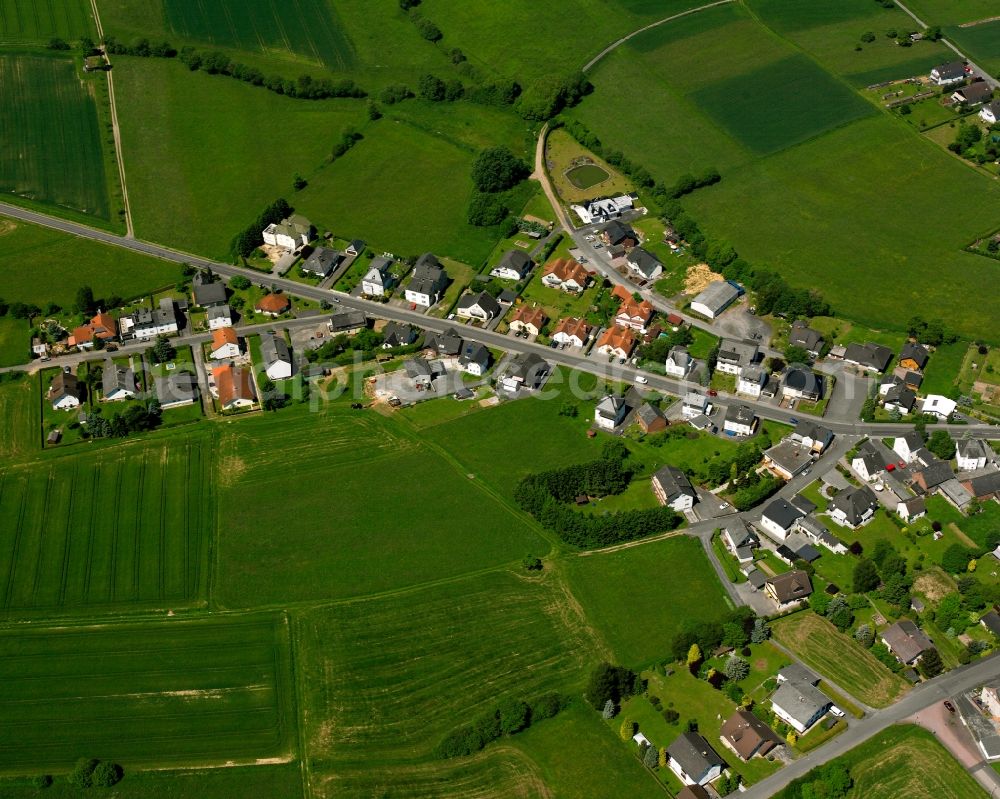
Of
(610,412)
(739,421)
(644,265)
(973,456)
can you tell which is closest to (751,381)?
(739,421)

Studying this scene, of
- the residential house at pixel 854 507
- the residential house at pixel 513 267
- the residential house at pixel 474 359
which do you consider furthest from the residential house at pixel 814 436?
the residential house at pixel 513 267

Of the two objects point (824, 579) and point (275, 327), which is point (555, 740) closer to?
point (824, 579)

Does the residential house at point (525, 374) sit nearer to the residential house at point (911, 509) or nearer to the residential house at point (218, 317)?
the residential house at point (218, 317)

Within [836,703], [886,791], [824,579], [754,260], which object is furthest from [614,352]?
[886,791]

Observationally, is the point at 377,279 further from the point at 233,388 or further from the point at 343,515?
the point at 343,515

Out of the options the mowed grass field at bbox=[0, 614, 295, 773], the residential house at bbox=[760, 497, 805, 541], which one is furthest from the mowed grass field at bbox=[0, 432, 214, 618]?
the residential house at bbox=[760, 497, 805, 541]
